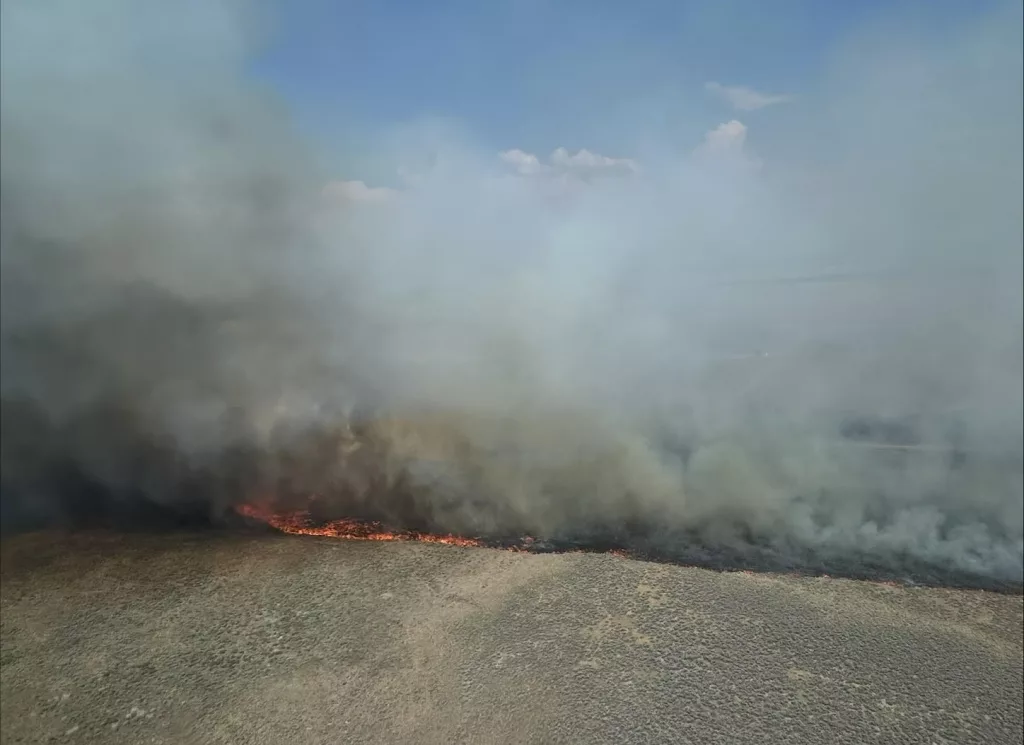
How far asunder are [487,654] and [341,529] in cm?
173

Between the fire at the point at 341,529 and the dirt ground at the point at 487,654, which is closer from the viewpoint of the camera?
the dirt ground at the point at 487,654

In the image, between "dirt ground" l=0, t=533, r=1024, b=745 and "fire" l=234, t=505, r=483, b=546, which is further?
"fire" l=234, t=505, r=483, b=546

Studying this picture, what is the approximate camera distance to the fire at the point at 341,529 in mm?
4227

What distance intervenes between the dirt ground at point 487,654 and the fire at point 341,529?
24cm

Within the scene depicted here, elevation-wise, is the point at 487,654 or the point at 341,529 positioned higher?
the point at 341,529

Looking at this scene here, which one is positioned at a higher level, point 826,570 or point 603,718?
point 826,570

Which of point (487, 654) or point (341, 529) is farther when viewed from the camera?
point (341, 529)

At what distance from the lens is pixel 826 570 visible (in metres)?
3.82

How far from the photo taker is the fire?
4227mm

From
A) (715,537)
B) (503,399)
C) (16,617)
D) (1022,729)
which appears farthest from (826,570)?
(16,617)

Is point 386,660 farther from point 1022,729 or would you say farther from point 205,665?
point 1022,729

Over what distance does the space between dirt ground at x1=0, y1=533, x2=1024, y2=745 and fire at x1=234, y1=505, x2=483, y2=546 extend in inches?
9.6

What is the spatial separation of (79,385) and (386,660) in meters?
4.70

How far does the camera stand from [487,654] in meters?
3.07
